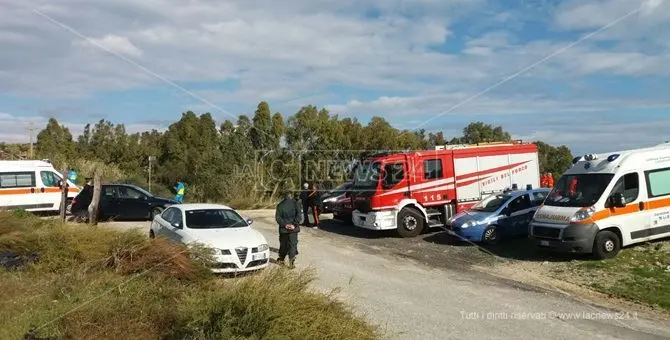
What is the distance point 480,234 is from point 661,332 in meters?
7.88

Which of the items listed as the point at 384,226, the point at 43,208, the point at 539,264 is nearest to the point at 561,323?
the point at 539,264

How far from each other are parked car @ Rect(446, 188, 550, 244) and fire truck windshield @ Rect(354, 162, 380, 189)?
9.11ft

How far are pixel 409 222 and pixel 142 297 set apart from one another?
11.5m

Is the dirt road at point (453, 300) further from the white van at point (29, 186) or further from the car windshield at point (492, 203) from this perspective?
the white van at point (29, 186)

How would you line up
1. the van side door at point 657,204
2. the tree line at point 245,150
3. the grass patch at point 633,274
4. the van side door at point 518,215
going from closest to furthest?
the grass patch at point 633,274 < the van side door at point 657,204 < the van side door at point 518,215 < the tree line at point 245,150

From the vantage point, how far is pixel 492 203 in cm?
1703

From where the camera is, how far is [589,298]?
34.1 feet

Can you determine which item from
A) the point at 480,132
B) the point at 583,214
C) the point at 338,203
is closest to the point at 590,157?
the point at 583,214

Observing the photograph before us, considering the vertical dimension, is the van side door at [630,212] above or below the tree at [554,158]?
below

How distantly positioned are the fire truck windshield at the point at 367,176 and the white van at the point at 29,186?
12886 mm

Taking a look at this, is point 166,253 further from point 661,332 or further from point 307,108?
point 307,108

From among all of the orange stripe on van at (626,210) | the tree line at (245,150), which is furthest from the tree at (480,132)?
the orange stripe on van at (626,210)

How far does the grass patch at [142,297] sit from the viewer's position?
586 cm

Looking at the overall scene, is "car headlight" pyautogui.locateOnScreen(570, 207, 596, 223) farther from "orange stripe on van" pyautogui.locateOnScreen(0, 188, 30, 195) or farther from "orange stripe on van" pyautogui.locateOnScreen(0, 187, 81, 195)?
"orange stripe on van" pyautogui.locateOnScreen(0, 188, 30, 195)
